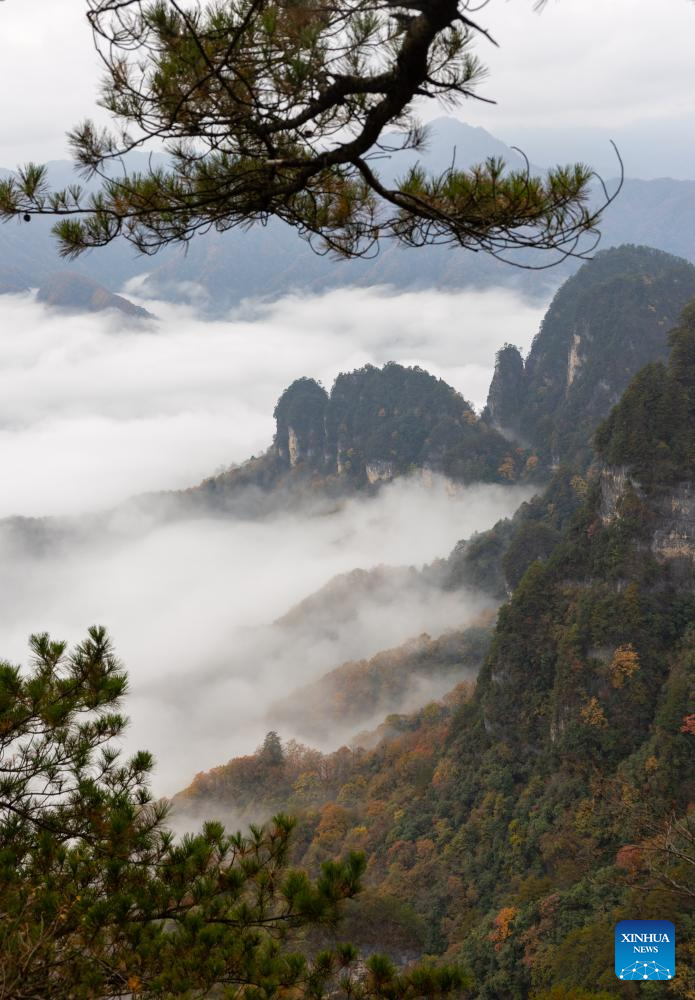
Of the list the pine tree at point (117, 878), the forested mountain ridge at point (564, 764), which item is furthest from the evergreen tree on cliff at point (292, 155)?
the forested mountain ridge at point (564, 764)

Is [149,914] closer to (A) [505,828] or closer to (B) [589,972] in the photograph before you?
(B) [589,972]

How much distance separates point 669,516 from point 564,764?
1158cm

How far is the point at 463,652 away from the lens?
5106 cm

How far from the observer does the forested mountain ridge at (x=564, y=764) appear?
22781 mm

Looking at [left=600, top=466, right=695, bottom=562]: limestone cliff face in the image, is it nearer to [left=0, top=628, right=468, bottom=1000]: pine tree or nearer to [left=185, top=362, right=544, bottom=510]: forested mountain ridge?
[left=0, top=628, right=468, bottom=1000]: pine tree

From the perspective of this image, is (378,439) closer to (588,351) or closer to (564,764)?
(588,351)

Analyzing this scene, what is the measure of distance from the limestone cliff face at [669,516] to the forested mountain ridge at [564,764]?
77mm
